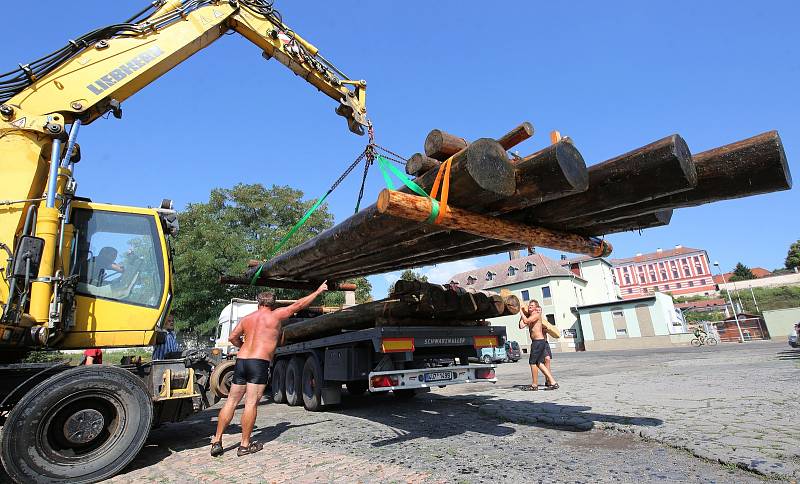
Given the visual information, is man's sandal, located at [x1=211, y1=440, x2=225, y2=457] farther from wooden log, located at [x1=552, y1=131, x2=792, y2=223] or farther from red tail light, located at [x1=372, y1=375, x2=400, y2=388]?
wooden log, located at [x1=552, y1=131, x2=792, y2=223]

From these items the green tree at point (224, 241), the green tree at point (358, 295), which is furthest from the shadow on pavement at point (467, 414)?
the green tree at point (358, 295)

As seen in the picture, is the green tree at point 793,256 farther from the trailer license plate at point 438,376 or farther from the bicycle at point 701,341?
the trailer license plate at point 438,376

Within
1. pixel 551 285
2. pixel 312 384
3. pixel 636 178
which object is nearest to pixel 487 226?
pixel 636 178

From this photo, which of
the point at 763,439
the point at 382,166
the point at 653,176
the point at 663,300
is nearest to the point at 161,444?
the point at 382,166

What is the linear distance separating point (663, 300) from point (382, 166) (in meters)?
32.8

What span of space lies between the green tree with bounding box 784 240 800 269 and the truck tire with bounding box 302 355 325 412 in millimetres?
78953

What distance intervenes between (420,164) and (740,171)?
2352 millimetres

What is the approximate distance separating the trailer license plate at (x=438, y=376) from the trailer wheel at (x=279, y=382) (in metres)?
4.17

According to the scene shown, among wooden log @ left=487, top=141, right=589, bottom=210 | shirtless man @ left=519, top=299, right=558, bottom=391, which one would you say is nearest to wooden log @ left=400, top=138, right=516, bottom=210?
wooden log @ left=487, top=141, right=589, bottom=210

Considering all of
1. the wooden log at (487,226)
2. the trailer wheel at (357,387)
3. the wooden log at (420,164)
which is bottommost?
the trailer wheel at (357,387)

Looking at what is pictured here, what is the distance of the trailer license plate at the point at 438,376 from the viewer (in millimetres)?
5246

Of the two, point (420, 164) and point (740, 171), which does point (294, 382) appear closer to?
point (420, 164)

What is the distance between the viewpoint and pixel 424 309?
586 centimetres

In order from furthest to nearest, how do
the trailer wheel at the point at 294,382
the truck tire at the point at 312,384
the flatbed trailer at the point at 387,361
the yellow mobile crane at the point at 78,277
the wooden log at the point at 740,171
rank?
the trailer wheel at the point at 294,382, the truck tire at the point at 312,384, the flatbed trailer at the point at 387,361, the yellow mobile crane at the point at 78,277, the wooden log at the point at 740,171
